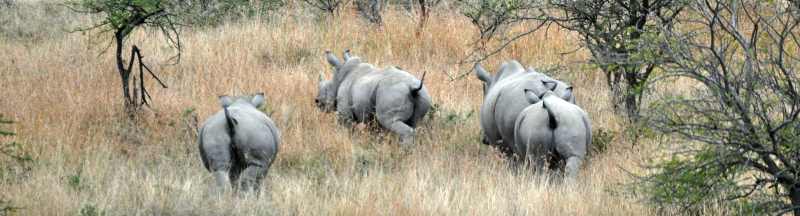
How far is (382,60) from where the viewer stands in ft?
43.7

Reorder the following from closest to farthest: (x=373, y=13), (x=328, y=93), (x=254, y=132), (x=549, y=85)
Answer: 1. (x=254, y=132)
2. (x=549, y=85)
3. (x=328, y=93)
4. (x=373, y=13)

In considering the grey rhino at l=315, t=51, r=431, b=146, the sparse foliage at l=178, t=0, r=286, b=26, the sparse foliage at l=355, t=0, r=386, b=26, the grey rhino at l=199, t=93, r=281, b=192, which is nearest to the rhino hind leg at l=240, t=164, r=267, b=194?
the grey rhino at l=199, t=93, r=281, b=192

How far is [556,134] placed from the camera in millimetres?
7254

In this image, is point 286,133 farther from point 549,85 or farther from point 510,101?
point 549,85

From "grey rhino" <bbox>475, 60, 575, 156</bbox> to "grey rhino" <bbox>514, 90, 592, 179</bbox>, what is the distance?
1.50ft

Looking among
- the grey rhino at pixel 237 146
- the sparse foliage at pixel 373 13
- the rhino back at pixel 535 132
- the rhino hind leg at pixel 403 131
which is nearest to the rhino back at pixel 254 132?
the grey rhino at pixel 237 146

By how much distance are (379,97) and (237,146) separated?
8.51ft

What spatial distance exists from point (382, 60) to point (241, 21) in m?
3.48

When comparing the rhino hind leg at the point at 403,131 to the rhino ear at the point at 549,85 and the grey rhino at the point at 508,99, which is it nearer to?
the grey rhino at the point at 508,99

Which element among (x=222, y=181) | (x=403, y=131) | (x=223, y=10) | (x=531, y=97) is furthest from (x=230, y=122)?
(x=223, y=10)

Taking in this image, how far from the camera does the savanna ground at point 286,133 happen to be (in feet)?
22.3

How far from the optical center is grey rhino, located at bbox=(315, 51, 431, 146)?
9.15 m

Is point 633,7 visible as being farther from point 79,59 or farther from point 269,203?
point 79,59

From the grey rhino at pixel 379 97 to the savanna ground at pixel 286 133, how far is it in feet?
0.68
